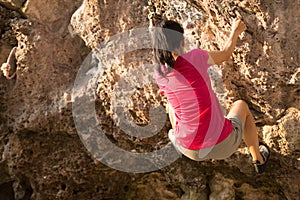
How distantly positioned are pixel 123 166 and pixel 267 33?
242 centimetres

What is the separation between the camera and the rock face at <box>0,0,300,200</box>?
4352mm

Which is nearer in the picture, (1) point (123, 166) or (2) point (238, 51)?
(2) point (238, 51)

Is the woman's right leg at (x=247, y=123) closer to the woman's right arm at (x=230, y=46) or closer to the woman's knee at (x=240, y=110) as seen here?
the woman's knee at (x=240, y=110)

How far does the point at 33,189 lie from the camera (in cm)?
623

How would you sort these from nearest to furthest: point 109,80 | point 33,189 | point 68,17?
point 109,80 → point 68,17 → point 33,189

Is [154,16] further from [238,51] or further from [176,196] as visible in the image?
[176,196]

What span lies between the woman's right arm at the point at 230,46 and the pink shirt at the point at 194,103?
0.28 ft

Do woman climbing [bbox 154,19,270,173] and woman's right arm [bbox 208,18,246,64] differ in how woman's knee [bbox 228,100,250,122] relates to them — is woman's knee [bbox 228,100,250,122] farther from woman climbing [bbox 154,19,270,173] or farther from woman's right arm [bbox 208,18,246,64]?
woman's right arm [bbox 208,18,246,64]

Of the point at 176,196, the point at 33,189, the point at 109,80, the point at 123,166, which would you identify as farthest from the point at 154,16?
the point at 33,189

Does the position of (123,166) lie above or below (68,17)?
below

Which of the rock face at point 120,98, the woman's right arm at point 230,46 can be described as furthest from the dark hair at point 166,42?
the rock face at point 120,98

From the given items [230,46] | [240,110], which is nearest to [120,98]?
[240,110]

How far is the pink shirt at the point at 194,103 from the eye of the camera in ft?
12.2

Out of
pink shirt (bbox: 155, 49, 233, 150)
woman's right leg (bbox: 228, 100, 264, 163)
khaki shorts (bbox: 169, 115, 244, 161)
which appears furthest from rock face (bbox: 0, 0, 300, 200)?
pink shirt (bbox: 155, 49, 233, 150)
